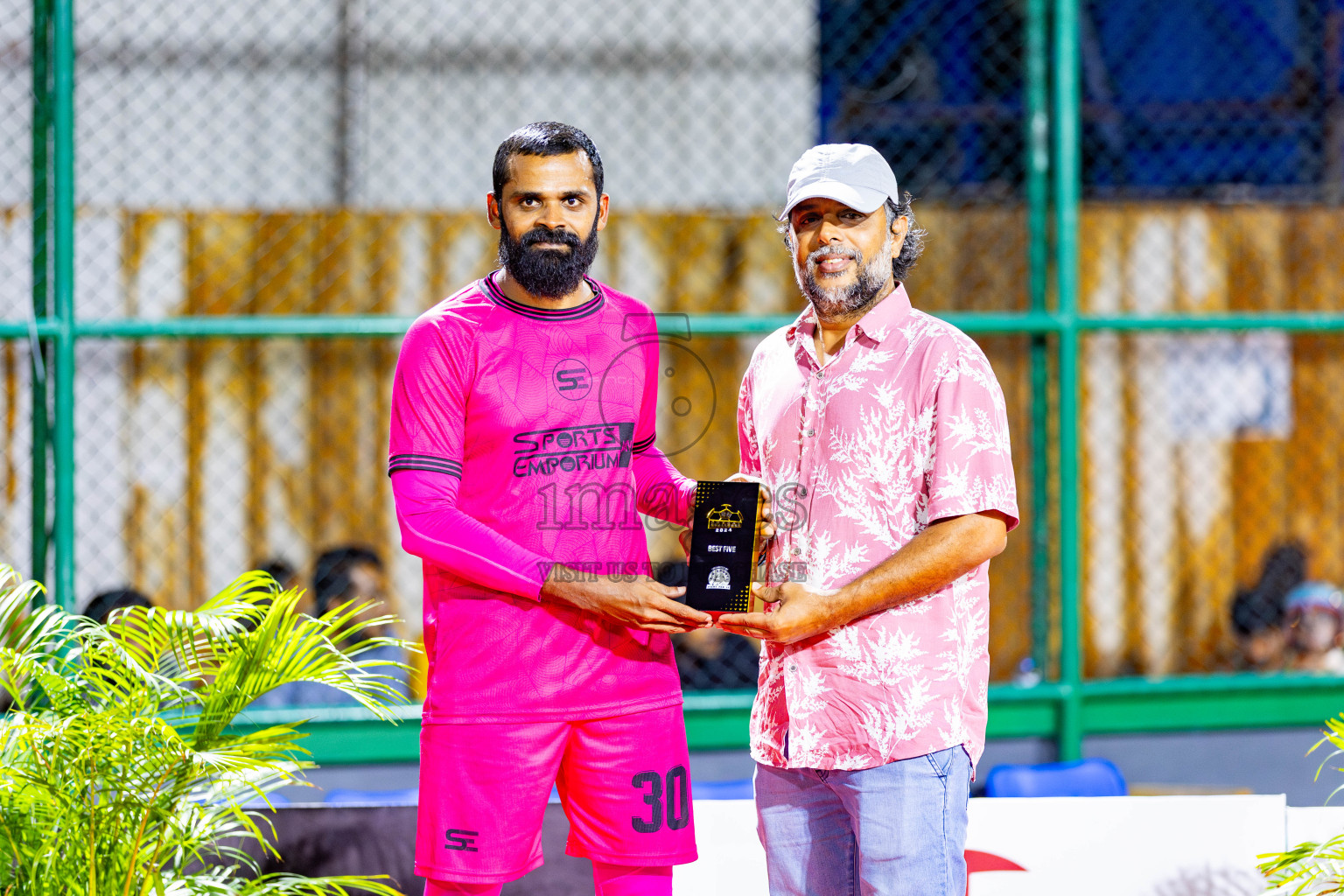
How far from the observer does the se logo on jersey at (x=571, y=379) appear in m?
2.53

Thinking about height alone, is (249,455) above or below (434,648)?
above

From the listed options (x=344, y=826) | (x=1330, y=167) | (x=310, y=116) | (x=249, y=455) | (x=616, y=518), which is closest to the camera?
(x=616, y=518)

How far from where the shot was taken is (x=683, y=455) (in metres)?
5.30

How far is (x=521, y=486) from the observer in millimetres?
2525

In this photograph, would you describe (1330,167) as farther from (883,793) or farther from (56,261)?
(56,261)

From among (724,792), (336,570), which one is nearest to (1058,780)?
(724,792)

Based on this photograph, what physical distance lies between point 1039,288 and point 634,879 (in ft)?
10.1

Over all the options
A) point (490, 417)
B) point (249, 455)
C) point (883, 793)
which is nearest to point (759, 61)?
point (249, 455)

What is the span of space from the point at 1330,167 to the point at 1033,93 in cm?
281

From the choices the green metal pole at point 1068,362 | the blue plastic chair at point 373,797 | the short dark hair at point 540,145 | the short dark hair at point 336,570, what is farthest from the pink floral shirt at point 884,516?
the short dark hair at point 336,570

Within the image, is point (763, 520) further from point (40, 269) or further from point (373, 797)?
point (40, 269)

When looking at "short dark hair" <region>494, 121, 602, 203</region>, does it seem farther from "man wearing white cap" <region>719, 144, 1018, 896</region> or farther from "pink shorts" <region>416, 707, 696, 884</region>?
"pink shorts" <region>416, 707, 696, 884</region>

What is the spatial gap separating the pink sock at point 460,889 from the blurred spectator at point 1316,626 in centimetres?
399

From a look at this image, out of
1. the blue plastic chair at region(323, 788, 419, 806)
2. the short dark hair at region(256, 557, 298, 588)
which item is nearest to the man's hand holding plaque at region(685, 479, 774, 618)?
the blue plastic chair at region(323, 788, 419, 806)
